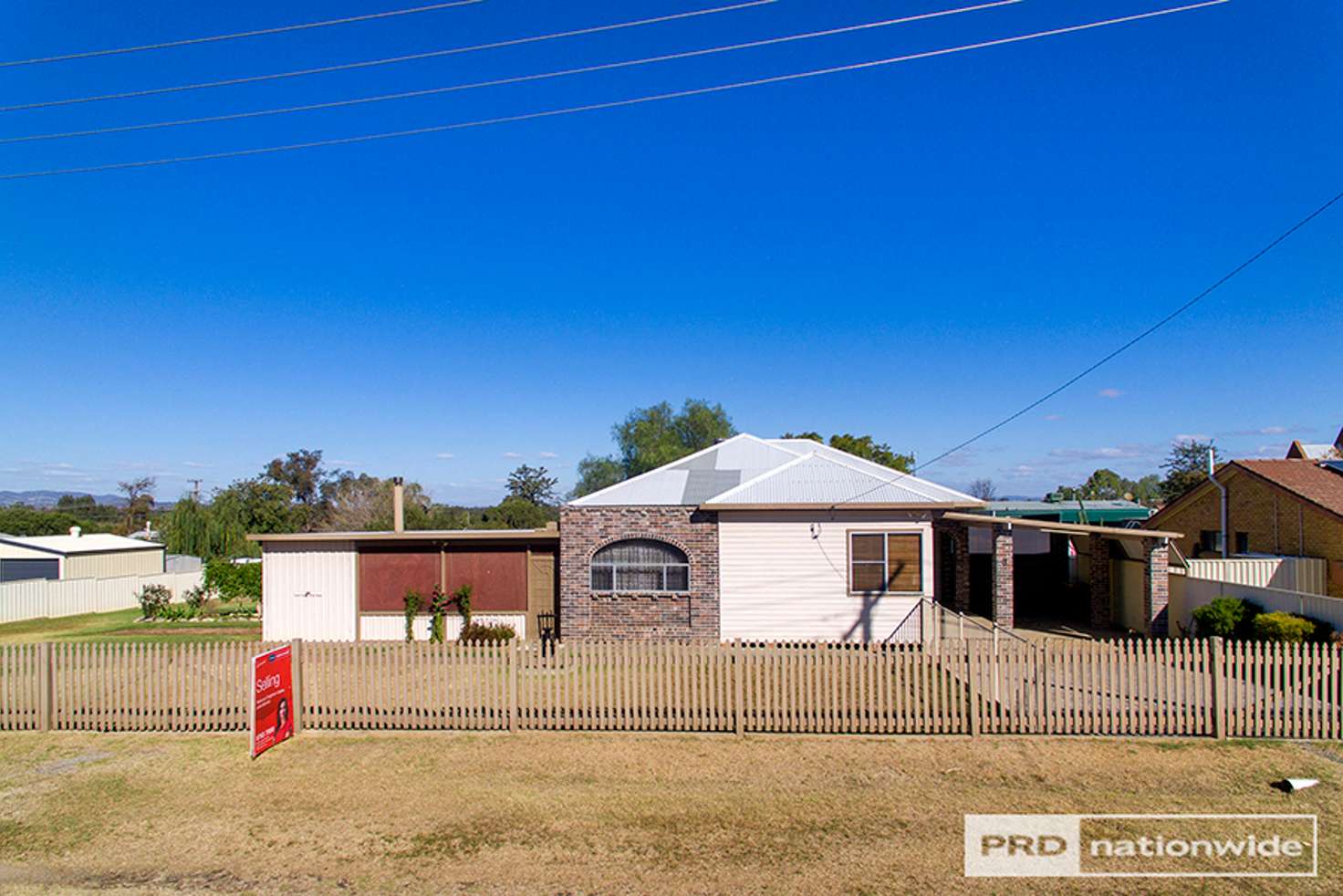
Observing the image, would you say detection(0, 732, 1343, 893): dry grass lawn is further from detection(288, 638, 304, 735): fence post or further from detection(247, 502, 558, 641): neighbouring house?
detection(247, 502, 558, 641): neighbouring house

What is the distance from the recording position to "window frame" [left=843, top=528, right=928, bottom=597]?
16.4 meters

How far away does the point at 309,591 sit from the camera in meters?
18.1

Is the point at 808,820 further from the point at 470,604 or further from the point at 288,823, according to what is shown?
the point at 470,604

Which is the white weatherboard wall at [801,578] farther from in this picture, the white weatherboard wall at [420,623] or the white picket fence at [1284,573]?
the white picket fence at [1284,573]

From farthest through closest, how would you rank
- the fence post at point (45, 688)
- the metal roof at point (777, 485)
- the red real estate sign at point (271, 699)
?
1. the metal roof at point (777, 485)
2. the fence post at point (45, 688)
3. the red real estate sign at point (271, 699)

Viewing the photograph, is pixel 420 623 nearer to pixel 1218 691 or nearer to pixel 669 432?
pixel 1218 691

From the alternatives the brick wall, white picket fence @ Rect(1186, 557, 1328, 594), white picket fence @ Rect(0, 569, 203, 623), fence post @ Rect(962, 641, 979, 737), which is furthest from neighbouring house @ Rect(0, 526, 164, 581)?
white picket fence @ Rect(1186, 557, 1328, 594)

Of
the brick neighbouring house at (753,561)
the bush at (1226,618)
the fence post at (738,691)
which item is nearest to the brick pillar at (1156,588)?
the bush at (1226,618)

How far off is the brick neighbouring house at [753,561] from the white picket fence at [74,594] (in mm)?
22677

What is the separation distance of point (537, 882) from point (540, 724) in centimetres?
408

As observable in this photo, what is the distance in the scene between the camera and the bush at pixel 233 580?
92.5 feet

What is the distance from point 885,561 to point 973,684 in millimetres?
6575

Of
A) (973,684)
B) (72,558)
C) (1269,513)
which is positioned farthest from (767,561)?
(72,558)

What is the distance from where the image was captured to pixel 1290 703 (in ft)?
31.9
